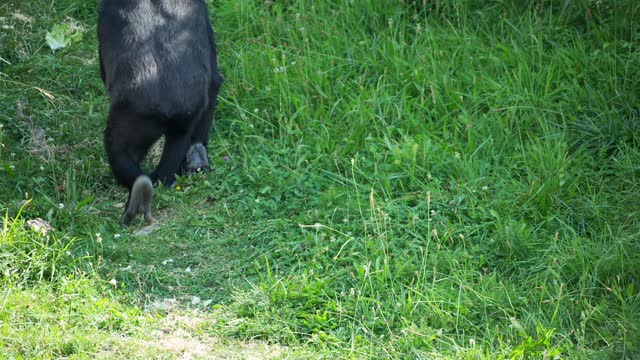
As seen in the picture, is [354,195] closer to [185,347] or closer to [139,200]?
[139,200]

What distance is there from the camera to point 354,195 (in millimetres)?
5180

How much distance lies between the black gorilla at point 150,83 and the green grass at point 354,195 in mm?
275

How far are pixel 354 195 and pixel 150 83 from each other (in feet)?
4.10

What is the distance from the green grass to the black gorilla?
0.90 feet

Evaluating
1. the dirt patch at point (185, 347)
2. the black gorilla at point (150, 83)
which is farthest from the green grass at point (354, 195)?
the black gorilla at point (150, 83)

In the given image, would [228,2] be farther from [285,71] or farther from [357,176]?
[357,176]

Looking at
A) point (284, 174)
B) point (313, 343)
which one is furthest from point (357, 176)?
point (313, 343)

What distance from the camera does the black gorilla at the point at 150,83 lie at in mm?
5137

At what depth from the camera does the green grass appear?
13.7 ft

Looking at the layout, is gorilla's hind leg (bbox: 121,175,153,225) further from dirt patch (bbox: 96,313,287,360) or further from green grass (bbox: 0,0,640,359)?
dirt patch (bbox: 96,313,287,360)

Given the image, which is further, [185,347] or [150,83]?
[150,83]

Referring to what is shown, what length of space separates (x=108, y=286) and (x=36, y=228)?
0.46 metres

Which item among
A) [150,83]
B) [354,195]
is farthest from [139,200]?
[354,195]

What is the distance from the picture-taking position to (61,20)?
23.9 ft
